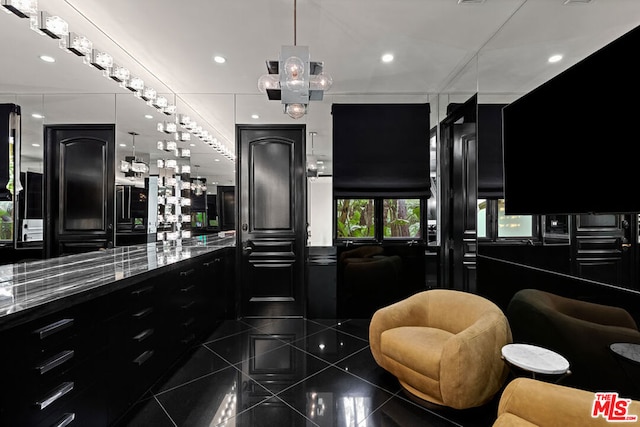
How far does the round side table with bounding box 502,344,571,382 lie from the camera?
5.00 ft

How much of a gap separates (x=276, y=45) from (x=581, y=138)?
2534 mm

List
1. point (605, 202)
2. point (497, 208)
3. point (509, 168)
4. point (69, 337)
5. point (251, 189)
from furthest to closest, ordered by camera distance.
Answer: point (251, 189), point (497, 208), point (509, 168), point (605, 202), point (69, 337)

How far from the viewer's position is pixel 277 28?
2.42 meters

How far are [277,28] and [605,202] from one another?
2.69 m

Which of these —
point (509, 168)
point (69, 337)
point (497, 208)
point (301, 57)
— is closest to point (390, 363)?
point (497, 208)

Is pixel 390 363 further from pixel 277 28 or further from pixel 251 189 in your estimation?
pixel 277 28

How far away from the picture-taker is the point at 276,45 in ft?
8.70

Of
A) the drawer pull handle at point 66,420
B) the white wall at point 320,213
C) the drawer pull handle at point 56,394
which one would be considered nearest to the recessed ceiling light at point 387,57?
A: the white wall at point 320,213

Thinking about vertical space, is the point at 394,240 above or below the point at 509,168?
below

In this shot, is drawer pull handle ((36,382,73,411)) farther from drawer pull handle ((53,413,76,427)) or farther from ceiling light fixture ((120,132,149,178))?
ceiling light fixture ((120,132,149,178))

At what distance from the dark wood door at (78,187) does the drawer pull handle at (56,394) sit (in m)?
0.97

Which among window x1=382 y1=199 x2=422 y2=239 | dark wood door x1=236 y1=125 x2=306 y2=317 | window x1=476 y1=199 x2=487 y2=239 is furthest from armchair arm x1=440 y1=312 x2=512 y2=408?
dark wood door x1=236 y1=125 x2=306 y2=317

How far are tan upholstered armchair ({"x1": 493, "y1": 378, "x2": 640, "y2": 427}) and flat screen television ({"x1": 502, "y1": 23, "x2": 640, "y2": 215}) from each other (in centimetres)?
100

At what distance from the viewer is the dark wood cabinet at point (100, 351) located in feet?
3.93
